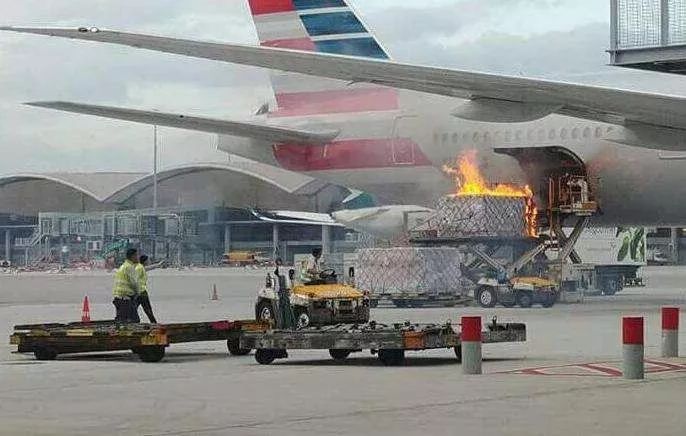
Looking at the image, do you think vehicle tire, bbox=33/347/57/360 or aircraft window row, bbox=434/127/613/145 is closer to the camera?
vehicle tire, bbox=33/347/57/360

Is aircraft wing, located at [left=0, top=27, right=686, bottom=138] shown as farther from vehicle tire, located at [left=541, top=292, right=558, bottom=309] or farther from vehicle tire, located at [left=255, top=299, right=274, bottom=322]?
vehicle tire, located at [left=541, top=292, right=558, bottom=309]

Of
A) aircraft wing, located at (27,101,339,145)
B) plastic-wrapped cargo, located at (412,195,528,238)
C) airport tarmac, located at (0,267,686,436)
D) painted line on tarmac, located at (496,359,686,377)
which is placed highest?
aircraft wing, located at (27,101,339,145)

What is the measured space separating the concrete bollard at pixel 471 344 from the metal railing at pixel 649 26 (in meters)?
6.52

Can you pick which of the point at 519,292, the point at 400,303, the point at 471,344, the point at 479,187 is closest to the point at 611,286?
the point at 479,187

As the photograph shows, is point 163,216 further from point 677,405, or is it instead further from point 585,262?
point 677,405

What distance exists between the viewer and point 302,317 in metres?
21.4

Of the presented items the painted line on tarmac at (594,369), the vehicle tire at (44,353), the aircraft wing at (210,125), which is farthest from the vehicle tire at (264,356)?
the aircraft wing at (210,125)

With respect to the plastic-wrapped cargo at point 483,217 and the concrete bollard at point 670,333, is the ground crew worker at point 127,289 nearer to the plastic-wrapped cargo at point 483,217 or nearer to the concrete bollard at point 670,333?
the concrete bollard at point 670,333

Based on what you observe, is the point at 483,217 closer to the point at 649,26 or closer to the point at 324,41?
the point at 324,41

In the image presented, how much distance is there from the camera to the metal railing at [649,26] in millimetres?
20250

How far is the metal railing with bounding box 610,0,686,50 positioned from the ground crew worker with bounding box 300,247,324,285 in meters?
5.75

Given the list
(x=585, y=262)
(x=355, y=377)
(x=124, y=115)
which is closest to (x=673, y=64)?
(x=355, y=377)

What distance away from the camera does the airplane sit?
26.0 metres

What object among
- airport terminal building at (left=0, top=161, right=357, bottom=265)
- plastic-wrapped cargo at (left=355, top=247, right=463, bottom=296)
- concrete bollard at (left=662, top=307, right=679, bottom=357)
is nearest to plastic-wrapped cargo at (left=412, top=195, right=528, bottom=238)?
plastic-wrapped cargo at (left=355, top=247, right=463, bottom=296)
